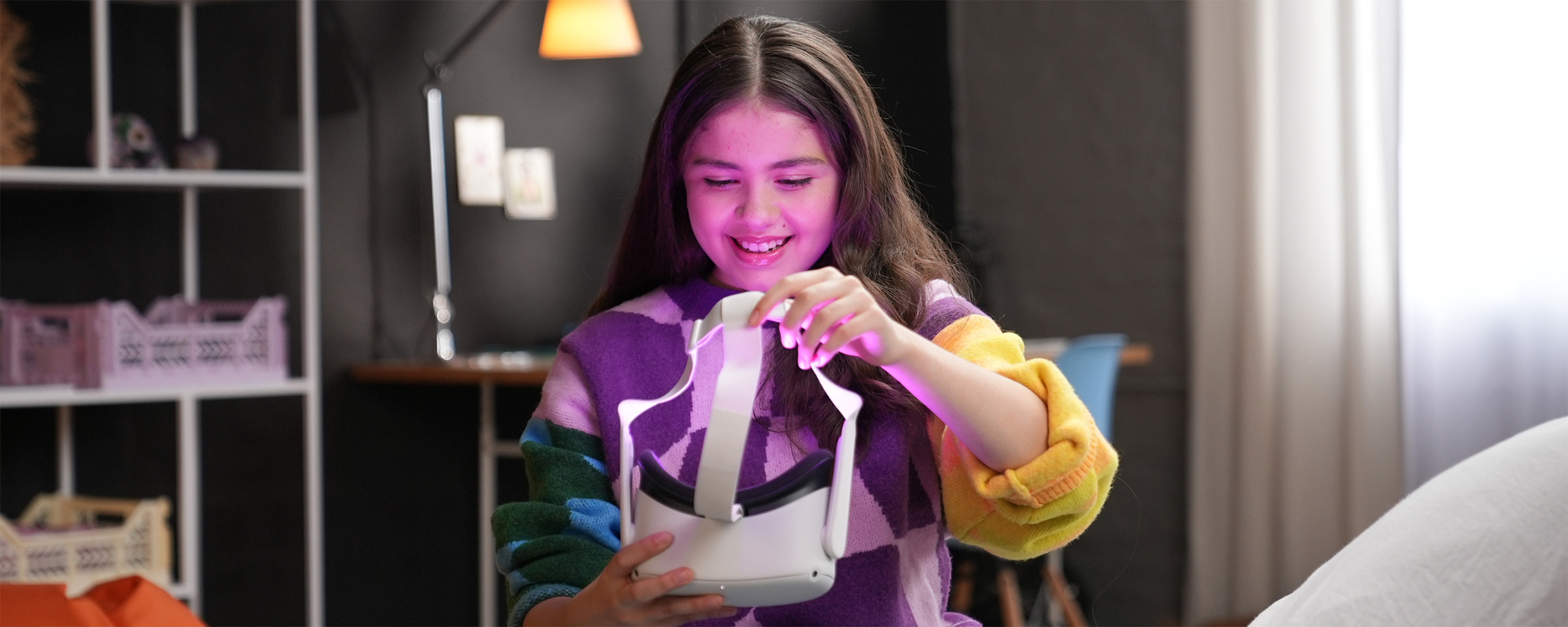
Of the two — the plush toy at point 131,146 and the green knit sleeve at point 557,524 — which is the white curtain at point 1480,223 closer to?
the green knit sleeve at point 557,524

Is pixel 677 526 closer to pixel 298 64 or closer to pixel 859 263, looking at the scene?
pixel 859 263

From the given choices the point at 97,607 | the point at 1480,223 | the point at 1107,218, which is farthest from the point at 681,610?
the point at 1107,218

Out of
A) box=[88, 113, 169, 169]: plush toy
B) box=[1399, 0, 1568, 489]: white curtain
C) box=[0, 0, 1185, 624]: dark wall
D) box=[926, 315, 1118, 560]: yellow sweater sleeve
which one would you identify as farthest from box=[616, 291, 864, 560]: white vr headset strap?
box=[1399, 0, 1568, 489]: white curtain

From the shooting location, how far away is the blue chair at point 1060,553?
2436 mm

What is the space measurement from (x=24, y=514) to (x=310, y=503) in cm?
49

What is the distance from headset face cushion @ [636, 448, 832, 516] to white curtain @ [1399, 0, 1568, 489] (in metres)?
2.28

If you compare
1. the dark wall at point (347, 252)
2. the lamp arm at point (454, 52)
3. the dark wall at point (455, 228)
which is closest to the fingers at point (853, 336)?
the dark wall at point (455, 228)

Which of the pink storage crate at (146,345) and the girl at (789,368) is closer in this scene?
the girl at (789,368)

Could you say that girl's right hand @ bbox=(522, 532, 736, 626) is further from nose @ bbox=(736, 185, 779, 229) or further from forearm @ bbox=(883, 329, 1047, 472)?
nose @ bbox=(736, 185, 779, 229)

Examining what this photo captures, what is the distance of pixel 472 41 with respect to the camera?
286 centimetres

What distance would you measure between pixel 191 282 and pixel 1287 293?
2.29m

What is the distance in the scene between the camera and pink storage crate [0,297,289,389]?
7.10 ft

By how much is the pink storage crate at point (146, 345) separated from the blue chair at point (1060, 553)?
1.26 metres

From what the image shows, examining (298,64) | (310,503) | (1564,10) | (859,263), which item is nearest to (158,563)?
(310,503)
